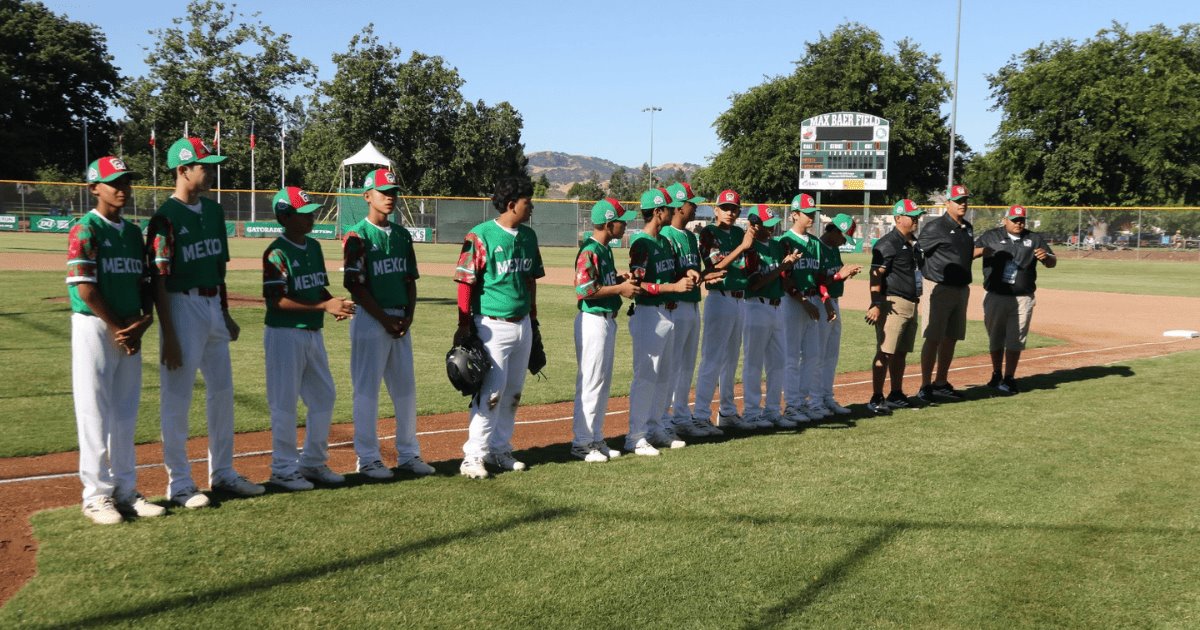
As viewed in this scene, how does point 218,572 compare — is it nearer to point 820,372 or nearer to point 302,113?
point 820,372

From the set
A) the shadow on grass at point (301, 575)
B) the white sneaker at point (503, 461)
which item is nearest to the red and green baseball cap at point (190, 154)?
the shadow on grass at point (301, 575)

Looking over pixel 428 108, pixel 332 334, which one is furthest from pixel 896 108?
pixel 332 334

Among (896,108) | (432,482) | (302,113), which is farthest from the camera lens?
(302,113)

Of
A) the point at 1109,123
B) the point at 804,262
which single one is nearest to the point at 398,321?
the point at 804,262

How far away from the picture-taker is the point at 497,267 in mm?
6176

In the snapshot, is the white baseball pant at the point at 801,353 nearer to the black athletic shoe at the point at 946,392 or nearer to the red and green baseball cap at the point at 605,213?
the black athletic shoe at the point at 946,392

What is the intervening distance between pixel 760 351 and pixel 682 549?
355cm

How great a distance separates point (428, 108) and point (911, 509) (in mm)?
66094

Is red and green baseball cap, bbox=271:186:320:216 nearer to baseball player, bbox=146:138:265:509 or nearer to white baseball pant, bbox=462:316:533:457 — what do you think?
baseball player, bbox=146:138:265:509

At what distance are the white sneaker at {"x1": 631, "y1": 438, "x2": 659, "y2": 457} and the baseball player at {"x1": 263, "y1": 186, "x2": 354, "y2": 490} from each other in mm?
2174

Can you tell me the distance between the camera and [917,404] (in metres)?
9.38

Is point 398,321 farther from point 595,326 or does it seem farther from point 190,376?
point 595,326

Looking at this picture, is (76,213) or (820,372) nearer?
(820,372)

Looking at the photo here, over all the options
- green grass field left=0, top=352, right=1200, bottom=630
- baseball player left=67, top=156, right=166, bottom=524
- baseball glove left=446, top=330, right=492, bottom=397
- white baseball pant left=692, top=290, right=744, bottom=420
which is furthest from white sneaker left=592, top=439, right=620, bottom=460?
baseball player left=67, top=156, right=166, bottom=524
